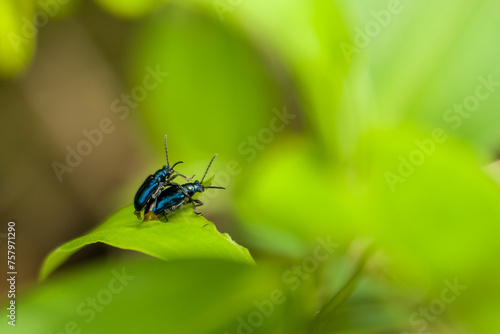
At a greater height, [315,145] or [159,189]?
[315,145]

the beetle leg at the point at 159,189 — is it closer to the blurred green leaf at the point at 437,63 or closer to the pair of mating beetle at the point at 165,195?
the pair of mating beetle at the point at 165,195

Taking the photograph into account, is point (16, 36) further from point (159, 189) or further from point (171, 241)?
point (171, 241)

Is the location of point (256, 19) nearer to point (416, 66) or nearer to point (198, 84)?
point (198, 84)

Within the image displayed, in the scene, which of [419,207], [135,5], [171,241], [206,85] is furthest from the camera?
[135,5]

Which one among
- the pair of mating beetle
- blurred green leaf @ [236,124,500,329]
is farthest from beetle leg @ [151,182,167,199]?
blurred green leaf @ [236,124,500,329]

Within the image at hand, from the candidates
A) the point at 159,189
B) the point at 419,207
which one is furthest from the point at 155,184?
the point at 419,207

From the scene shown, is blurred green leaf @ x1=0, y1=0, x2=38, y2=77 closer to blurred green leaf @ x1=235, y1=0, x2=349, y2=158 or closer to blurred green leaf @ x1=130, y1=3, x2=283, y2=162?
blurred green leaf @ x1=130, y1=3, x2=283, y2=162

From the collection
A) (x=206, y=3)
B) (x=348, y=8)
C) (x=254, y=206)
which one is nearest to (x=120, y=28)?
(x=206, y=3)
